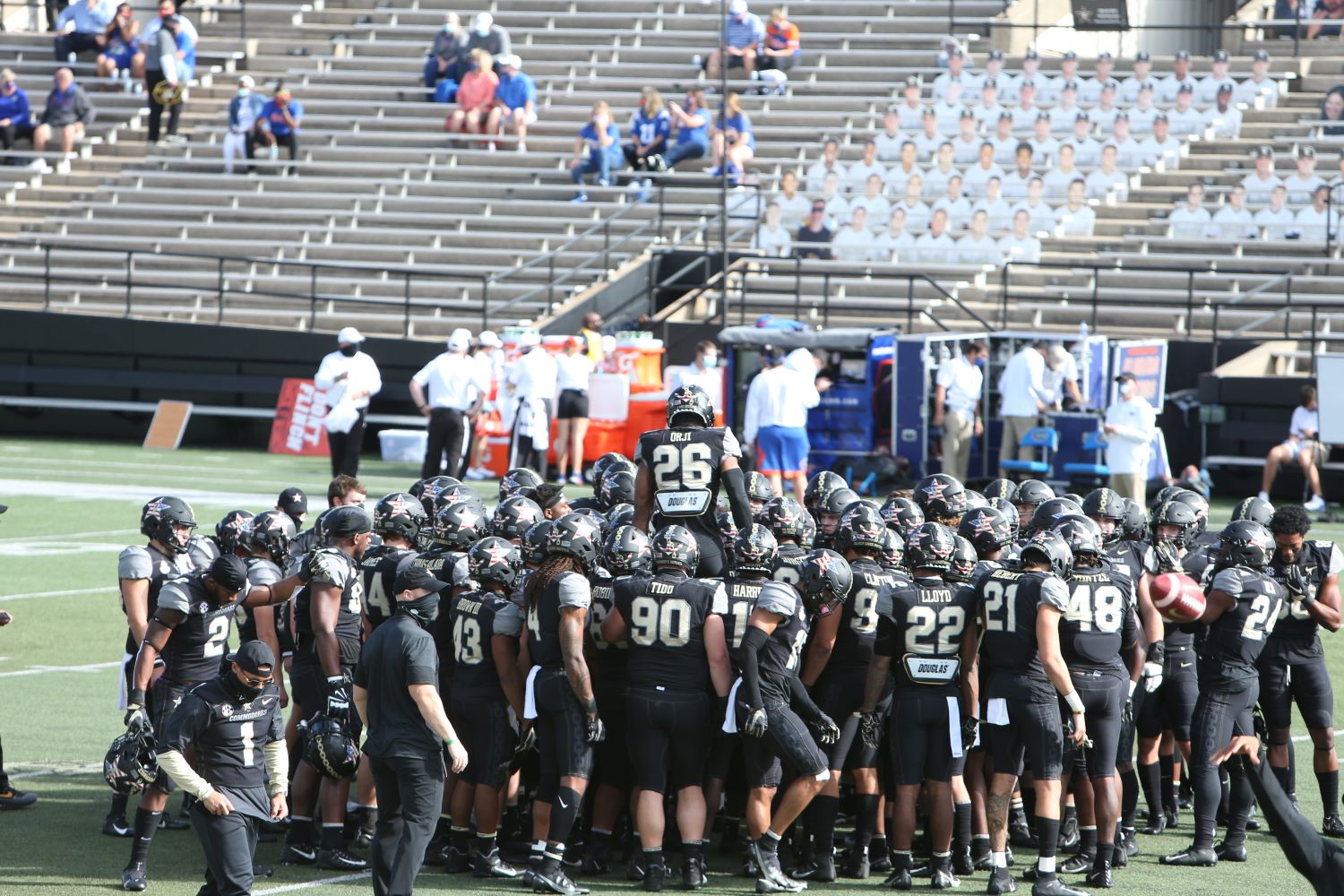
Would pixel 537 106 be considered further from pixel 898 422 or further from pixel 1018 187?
pixel 898 422

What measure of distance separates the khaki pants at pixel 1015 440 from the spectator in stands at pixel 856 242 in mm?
6017

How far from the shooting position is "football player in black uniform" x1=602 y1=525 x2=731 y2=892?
8.05 meters

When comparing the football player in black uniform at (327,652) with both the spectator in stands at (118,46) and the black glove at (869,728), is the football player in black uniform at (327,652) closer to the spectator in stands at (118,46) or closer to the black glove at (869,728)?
the black glove at (869,728)

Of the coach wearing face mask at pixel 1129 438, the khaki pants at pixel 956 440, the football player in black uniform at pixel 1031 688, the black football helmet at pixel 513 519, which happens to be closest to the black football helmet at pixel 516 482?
the black football helmet at pixel 513 519

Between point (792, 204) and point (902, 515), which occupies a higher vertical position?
point (792, 204)

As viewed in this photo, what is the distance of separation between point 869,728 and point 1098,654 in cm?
108

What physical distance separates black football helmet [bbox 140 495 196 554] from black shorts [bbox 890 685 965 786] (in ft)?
11.3

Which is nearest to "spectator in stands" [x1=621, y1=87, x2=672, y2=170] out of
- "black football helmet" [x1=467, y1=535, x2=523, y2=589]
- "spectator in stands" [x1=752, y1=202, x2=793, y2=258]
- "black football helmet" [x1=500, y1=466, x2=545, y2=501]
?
"spectator in stands" [x1=752, y1=202, x2=793, y2=258]

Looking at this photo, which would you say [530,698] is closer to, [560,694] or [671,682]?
[560,694]

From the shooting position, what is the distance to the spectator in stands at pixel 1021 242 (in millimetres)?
25844

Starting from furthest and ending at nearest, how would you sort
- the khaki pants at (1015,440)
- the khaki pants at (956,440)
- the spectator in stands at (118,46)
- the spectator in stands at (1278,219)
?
the spectator in stands at (118,46) < the spectator in stands at (1278,219) < the khaki pants at (956,440) < the khaki pants at (1015,440)

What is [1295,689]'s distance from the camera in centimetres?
932

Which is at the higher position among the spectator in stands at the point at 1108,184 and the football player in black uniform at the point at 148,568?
the spectator in stands at the point at 1108,184

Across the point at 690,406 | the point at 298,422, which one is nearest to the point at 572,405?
the point at 298,422
